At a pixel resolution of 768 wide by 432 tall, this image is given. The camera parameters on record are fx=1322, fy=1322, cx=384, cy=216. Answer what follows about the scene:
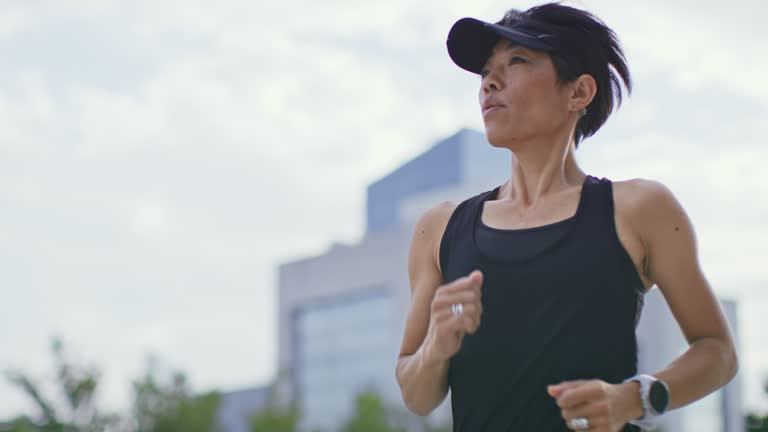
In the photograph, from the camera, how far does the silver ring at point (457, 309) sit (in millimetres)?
2396

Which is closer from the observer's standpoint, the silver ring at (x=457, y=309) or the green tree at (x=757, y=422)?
the silver ring at (x=457, y=309)

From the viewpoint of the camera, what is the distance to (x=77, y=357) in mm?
28500

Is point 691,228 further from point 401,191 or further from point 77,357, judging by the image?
point 401,191

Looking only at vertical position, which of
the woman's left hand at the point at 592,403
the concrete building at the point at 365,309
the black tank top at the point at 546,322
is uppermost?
the concrete building at the point at 365,309

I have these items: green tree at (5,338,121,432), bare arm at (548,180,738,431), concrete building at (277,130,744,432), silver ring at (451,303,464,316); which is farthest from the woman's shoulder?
concrete building at (277,130,744,432)

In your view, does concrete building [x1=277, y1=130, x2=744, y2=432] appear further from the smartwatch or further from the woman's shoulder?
the smartwatch

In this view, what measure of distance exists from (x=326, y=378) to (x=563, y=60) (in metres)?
59.0

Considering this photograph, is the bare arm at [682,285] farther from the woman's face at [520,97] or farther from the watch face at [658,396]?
the woman's face at [520,97]

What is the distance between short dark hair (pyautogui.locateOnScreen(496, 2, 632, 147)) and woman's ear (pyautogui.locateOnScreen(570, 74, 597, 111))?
0.04 ft

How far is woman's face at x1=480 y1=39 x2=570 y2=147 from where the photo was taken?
8.95ft

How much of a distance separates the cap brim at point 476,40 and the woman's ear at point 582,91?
0.39 ft

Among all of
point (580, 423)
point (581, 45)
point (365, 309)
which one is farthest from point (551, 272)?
point (365, 309)

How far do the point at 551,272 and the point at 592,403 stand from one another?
0.35m

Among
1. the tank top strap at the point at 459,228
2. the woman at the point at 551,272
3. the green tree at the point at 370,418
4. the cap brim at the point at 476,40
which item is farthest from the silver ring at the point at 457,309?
the green tree at the point at 370,418
